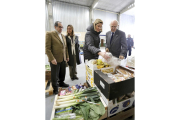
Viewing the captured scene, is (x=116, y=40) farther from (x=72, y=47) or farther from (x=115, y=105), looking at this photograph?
(x=115, y=105)

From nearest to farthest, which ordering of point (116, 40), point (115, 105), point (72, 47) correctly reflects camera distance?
point (115, 105) < point (116, 40) < point (72, 47)

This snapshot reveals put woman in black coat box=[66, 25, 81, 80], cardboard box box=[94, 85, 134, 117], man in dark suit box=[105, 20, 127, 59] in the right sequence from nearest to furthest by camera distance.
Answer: cardboard box box=[94, 85, 134, 117], man in dark suit box=[105, 20, 127, 59], woman in black coat box=[66, 25, 81, 80]

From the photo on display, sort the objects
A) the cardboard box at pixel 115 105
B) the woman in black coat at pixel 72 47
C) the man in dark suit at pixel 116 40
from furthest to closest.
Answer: the woman in black coat at pixel 72 47, the man in dark suit at pixel 116 40, the cardboard box at pixel 115 105

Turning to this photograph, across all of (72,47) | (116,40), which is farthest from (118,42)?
(72,47)

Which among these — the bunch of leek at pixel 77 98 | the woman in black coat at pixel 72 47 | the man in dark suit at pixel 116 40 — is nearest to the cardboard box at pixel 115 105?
the bunch of leek at pixel 77 98

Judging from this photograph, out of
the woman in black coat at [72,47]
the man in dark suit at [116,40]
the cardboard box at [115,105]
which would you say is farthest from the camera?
the woman in black coat at [72,47]

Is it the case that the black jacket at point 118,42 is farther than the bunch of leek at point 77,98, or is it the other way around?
the black jacket at point 118,42

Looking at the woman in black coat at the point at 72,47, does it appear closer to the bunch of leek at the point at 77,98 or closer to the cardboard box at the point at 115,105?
the bunch of leek at the point at 77,98

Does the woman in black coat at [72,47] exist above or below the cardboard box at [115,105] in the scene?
above

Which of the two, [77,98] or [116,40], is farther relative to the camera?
[116,40]

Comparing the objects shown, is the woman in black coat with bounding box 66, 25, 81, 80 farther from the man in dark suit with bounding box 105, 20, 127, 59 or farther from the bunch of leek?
the bunch of leek

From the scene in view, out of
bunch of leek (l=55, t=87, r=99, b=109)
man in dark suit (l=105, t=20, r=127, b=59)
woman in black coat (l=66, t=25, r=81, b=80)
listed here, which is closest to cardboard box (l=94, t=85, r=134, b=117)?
bunch of leek (l=55, t=87, r=99, b=109)
